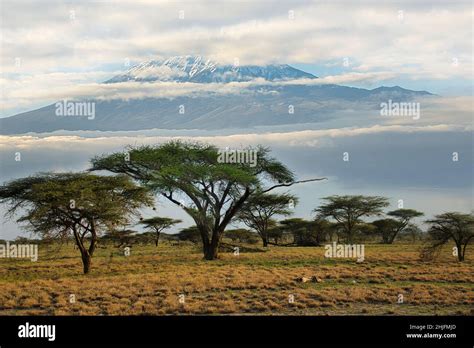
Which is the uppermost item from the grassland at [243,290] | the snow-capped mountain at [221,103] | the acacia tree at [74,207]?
the snow-capped mountain at [221,103]

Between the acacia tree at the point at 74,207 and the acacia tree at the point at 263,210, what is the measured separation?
19127 millimetres

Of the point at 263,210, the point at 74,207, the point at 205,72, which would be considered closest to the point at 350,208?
the point at 263,210

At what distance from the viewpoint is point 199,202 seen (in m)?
28.2

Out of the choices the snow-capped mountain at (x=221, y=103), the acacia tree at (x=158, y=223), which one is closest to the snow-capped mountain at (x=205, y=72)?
the snow-capped mountain at (x=221, y=103)

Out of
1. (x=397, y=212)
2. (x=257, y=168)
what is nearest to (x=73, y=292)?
(x=257, y=168)

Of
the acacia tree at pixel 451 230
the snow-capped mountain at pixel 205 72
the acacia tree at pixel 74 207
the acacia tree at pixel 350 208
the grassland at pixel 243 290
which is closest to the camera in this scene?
the grassland at pixel 243 290

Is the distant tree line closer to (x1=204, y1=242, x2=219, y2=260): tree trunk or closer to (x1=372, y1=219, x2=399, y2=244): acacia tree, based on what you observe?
(x1=204, y1=242, x2=219, y2=260): tree trunk

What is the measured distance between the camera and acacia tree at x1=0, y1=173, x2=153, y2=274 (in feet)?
68.7

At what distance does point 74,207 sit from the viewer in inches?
827

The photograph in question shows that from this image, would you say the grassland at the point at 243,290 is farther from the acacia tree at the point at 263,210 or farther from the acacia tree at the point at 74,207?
the acacia tree at the point at 263,210

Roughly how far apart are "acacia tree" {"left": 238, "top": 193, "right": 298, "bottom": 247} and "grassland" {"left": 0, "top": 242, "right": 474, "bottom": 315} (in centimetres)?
1915

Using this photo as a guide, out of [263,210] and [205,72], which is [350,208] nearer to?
[263,210]

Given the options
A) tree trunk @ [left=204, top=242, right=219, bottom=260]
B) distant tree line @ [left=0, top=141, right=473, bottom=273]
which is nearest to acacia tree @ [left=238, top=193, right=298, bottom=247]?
distant tree line @ [left=0, top=141, right=473, bottom=273]

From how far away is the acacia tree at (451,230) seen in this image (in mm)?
26172
